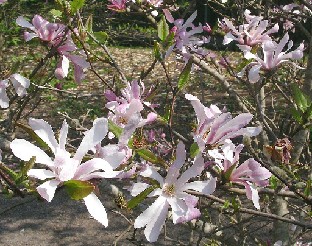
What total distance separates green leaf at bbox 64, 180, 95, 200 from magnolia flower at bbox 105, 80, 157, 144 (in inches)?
9.3

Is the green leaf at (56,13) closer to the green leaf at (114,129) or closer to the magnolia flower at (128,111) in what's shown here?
the magnolia flower at (128,111)

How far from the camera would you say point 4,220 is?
5.05 meters

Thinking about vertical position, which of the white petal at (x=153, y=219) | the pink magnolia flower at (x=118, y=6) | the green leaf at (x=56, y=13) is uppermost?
the green leaf at (x=56, y=13)

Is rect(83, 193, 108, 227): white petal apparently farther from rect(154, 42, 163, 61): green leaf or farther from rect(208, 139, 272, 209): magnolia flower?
rect(154, 42, 163, 61): green leaf

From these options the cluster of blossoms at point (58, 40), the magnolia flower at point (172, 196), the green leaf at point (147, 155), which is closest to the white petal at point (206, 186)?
the magnolia flower at point (172, 196)

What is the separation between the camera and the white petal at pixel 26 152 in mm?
1001

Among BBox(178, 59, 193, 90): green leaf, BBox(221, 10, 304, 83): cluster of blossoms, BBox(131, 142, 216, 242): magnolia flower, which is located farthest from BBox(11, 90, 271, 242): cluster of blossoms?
BBox(221, 10, 304, 83): cluster of blossoms

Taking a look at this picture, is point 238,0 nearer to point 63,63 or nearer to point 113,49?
point 63,63

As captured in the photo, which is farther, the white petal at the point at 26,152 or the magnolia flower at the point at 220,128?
the magnolia flower at the point at 220,128

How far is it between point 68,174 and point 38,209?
15.0 ft

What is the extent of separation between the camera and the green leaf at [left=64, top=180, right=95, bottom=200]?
912mm

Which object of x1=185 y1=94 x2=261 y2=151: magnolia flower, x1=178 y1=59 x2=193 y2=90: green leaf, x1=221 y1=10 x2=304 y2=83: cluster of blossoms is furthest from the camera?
x1=221 y1=10 x2=304 y2=83: cluster of blossoms

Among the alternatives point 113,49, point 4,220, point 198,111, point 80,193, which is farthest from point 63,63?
point 113,49

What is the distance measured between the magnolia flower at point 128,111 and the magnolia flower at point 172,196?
10 cm
